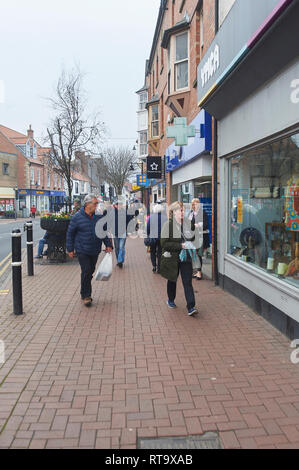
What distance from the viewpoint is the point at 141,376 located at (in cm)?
383

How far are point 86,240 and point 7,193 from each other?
1785 inches

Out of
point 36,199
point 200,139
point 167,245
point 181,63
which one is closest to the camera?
point 167,245

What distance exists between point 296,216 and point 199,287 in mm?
3140

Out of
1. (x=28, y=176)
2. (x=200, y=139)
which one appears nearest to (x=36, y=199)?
(x=28, y=176)

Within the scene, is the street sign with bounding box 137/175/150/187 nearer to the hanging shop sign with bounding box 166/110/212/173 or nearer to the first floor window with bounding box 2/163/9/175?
the hanging shop sign with bounding box 166/110/212/173

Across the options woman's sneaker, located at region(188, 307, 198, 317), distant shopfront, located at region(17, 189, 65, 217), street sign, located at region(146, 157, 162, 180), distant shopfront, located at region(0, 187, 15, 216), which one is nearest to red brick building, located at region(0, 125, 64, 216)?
distant shopfront, located at region(17, 189, 65, 217)

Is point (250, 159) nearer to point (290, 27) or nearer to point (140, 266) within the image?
point (290, 27)

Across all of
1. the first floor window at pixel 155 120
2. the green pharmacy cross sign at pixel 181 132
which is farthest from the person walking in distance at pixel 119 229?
the first floor window at pixel 155 120

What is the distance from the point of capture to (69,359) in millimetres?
4246

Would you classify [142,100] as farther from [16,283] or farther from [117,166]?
[16,283]

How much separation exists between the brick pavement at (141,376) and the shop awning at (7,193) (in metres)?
44.3

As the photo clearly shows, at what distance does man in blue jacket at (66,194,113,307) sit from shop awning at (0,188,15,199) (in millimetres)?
44277
